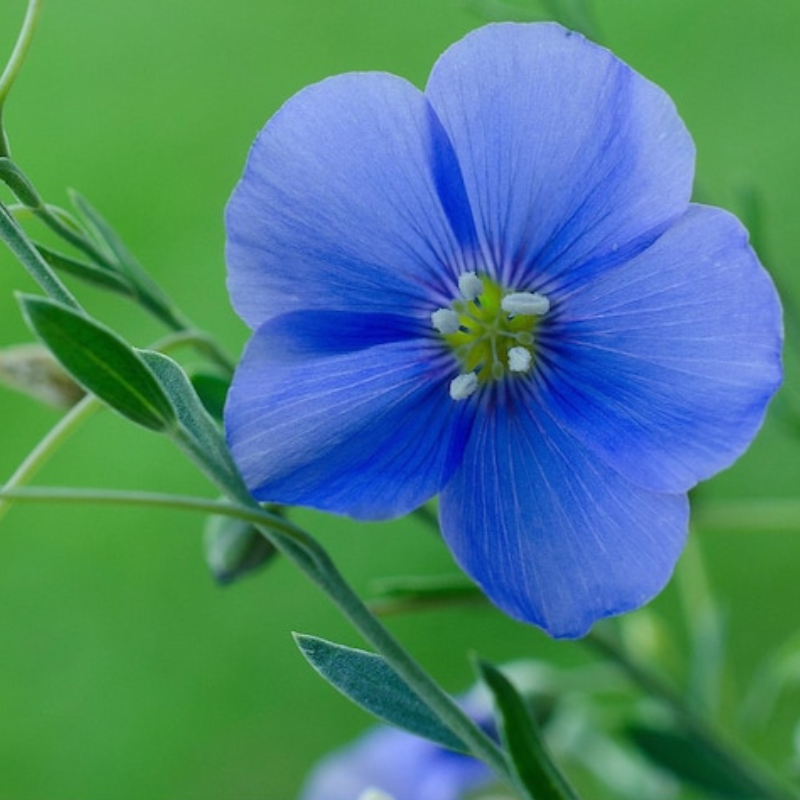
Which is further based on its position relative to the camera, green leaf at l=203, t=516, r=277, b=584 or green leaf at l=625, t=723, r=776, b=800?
green leaf at l=625, t=723, r=776, b=800

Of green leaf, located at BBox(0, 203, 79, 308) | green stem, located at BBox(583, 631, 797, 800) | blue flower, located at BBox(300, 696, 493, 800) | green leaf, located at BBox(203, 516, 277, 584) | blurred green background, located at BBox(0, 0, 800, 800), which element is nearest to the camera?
green leaf, located at BBox(0, 203, 79, 308)

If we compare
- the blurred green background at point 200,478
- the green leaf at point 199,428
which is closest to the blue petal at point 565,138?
the green leaf at point 199,428

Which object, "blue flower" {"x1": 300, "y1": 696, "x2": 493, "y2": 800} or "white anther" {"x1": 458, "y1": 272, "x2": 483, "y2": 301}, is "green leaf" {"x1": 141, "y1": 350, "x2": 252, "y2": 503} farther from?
"blue flower" {"x1": 300, "y1": 696, "x2": 493, "y2": 800}

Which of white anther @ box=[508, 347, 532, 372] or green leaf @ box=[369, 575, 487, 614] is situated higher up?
white anther @ box=[508, 347, 532, 372]

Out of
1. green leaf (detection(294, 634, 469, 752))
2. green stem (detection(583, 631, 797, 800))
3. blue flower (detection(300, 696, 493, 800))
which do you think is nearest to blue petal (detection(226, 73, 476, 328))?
green leaf (detection(294, 634, 469, 752))

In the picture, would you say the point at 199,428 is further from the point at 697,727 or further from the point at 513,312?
the point at 697,727

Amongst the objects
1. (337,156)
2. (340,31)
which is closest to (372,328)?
(337,156)

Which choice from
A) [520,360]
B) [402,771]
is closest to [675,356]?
[520,360]
